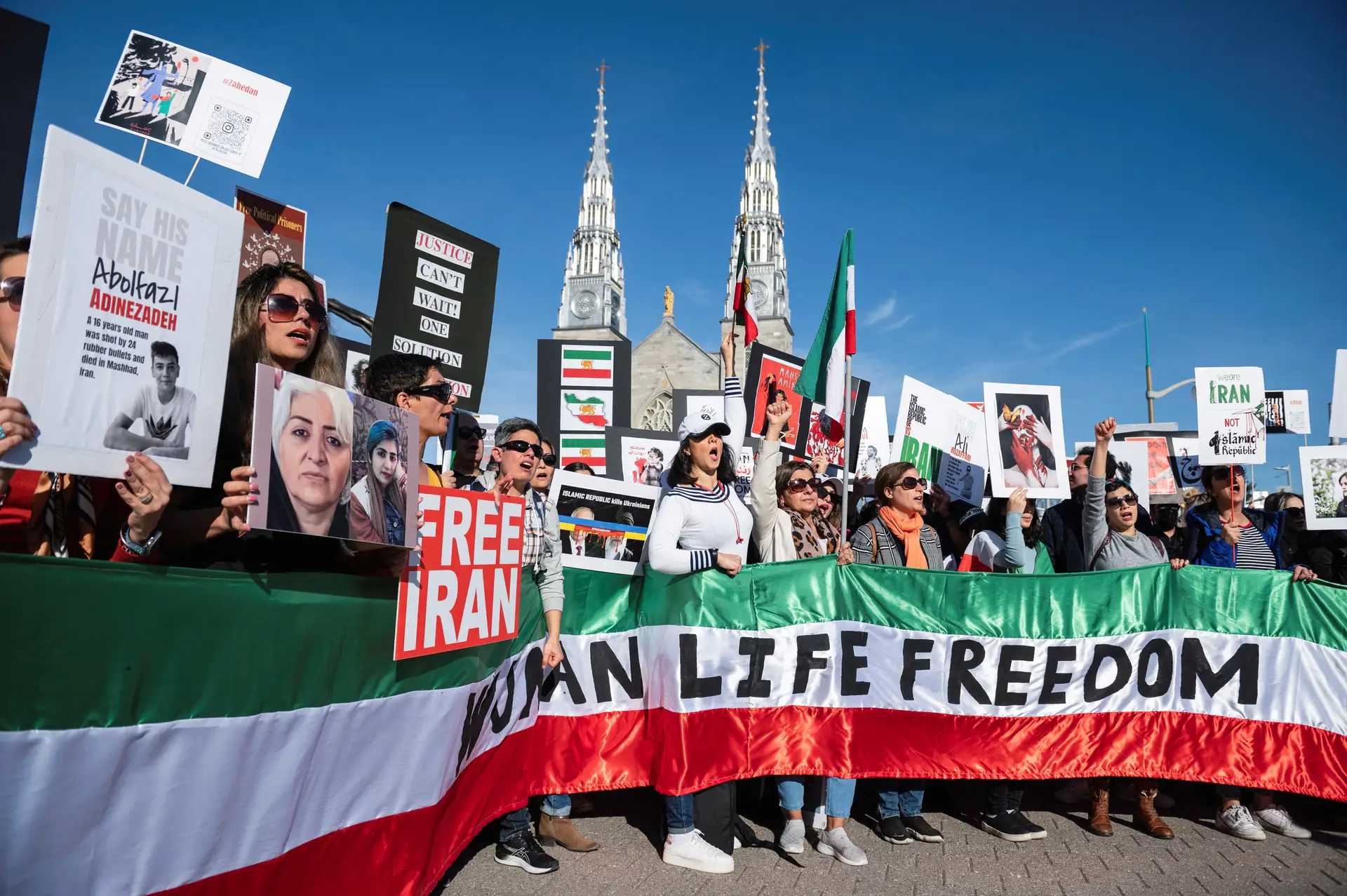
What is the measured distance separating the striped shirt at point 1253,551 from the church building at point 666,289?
3974 centimetres

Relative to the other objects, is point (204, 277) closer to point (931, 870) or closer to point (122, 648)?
point (122, 648)

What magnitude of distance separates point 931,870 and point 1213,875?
4.47ft

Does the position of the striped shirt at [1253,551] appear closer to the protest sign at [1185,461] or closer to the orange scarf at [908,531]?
the orange scarf at [908,531]

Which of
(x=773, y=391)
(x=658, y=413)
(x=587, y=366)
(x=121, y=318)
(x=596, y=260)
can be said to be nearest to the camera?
(x=121, y=318)

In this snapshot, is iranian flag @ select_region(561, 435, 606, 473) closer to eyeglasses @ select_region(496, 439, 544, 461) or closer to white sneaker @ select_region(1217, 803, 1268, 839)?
eyeglasses @ select_region(496, 439, 544, 461)

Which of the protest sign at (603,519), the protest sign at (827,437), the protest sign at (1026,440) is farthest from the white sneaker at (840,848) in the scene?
the protest sign at (827,437)

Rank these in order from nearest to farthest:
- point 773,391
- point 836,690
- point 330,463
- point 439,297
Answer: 1. point 330,463
2. point 836,690
3. point 439,297
4. point 773,391

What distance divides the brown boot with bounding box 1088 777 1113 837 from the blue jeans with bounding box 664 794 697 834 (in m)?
2.33

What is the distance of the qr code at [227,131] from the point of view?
423cm

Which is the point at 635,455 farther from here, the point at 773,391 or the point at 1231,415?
the point at 1231,415

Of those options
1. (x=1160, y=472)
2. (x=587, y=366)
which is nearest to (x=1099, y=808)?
(x=587, y=366)

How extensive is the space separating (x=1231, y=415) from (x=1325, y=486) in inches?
37.1

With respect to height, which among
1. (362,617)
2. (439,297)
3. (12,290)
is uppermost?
(439,297)

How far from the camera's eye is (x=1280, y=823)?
15.3 ft
